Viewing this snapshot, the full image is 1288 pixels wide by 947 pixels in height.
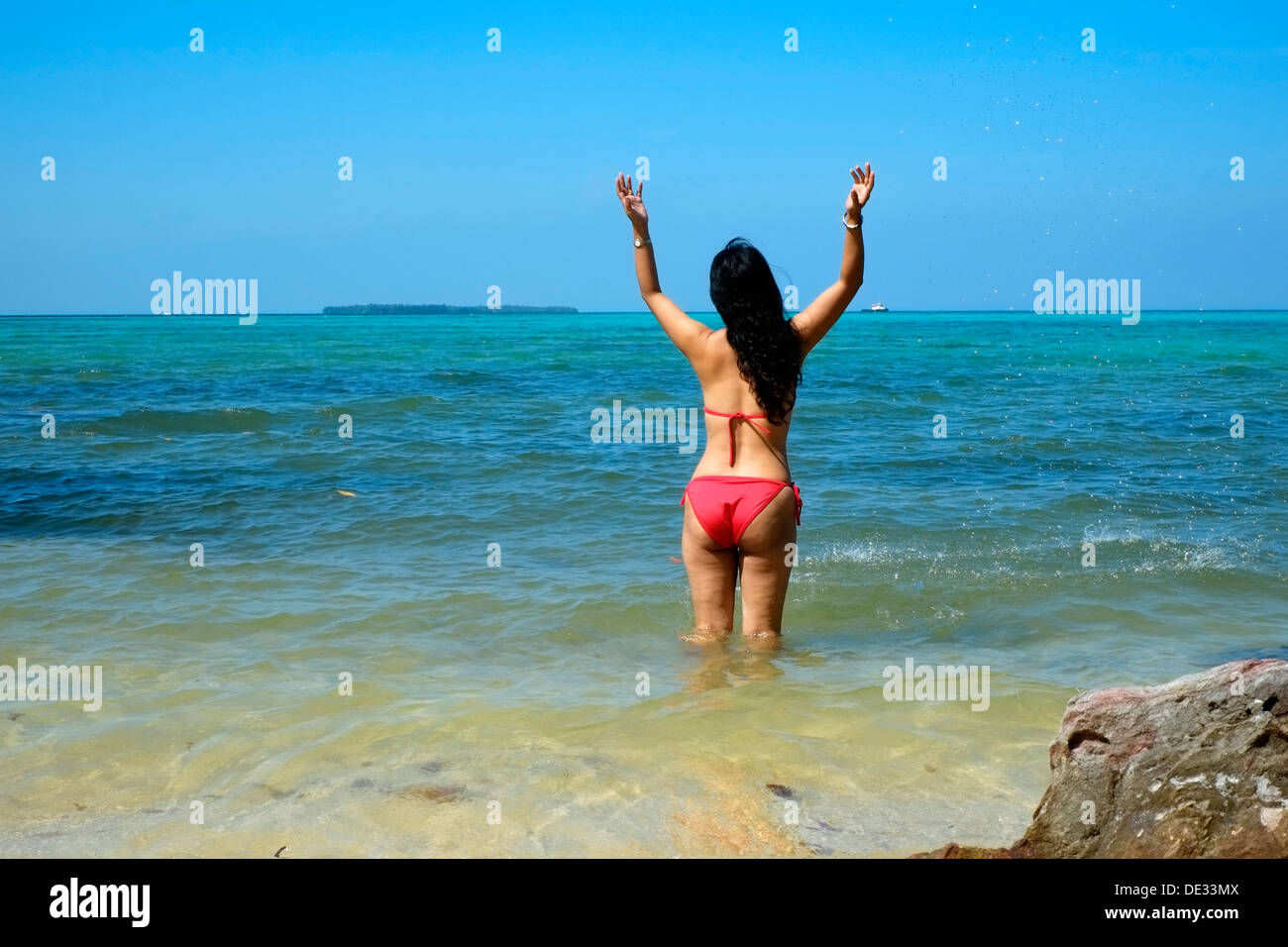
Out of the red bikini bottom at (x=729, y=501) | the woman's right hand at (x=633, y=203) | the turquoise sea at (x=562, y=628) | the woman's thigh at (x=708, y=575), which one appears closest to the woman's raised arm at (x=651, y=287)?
the woman's right hand at (x=633, y=203)

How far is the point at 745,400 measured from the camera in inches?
178

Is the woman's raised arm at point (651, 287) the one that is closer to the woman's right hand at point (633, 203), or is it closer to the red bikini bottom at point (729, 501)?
the woman's right hand at point (633, 203)

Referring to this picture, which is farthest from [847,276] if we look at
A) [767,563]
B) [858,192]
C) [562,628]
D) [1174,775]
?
[562,628]

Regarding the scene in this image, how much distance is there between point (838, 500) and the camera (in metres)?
10.3

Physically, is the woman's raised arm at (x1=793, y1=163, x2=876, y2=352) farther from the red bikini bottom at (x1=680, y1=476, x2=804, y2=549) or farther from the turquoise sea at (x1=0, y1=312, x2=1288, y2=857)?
the turquoise sea at (x1=0, y1=312, x2=1288, y2=857)

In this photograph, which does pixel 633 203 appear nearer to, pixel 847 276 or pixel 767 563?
pixel 847 276

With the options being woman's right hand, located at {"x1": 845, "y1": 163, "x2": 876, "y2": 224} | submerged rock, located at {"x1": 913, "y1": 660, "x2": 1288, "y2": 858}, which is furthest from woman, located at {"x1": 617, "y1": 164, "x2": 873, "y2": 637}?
submerged rock, located at {"x1": 913, "y1": 660, "x2": 1288, "y2": 858}

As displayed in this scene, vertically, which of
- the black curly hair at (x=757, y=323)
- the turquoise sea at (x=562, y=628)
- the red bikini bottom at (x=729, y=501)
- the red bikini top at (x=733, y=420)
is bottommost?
the turquoise sea at (x=562, y=628)

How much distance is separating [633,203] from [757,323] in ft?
2.69

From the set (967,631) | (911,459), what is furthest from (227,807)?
(911,459)

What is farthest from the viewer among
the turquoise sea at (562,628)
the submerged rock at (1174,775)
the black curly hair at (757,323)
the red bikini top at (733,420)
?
the red bikini top at (733,420)

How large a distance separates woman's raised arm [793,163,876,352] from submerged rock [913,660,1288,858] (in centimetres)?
194

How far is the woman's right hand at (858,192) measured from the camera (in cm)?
430
